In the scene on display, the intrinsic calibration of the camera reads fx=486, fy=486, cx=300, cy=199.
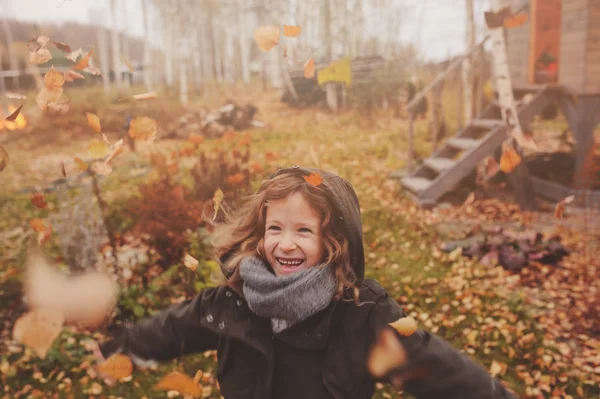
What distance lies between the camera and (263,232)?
2.05 meters

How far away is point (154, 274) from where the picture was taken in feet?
16.1

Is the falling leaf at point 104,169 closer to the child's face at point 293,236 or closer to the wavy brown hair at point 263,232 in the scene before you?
the wavy brown hair at point 263,232

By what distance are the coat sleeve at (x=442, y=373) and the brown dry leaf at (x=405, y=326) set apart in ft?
0.06

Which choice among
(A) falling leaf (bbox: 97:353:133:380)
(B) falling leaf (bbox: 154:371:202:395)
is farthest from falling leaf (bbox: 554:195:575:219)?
(A) falling leaf (bbox: 97:353:133:380)

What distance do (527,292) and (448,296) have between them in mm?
715

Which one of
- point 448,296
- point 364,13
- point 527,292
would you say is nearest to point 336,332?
point 448,296

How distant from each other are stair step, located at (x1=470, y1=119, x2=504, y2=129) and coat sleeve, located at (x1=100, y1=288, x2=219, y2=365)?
20.2 feet

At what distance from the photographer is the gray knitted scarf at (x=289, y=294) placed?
167cm

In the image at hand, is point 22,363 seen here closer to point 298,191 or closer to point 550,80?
point 298,191

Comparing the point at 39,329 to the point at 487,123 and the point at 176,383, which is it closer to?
the point at 176,383

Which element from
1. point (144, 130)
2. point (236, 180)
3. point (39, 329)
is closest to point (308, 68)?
point (236, 180)

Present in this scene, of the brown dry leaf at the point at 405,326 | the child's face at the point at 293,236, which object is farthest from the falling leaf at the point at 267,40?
the brown dry leaf at the point at 405,326

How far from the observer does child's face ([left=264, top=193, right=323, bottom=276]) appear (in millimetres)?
1779

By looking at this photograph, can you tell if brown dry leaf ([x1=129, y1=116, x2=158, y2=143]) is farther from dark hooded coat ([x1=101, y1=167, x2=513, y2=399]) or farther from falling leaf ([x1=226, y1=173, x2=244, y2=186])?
dark hooded coat ([x1=101, y1=167, x2=513, y2=399])
